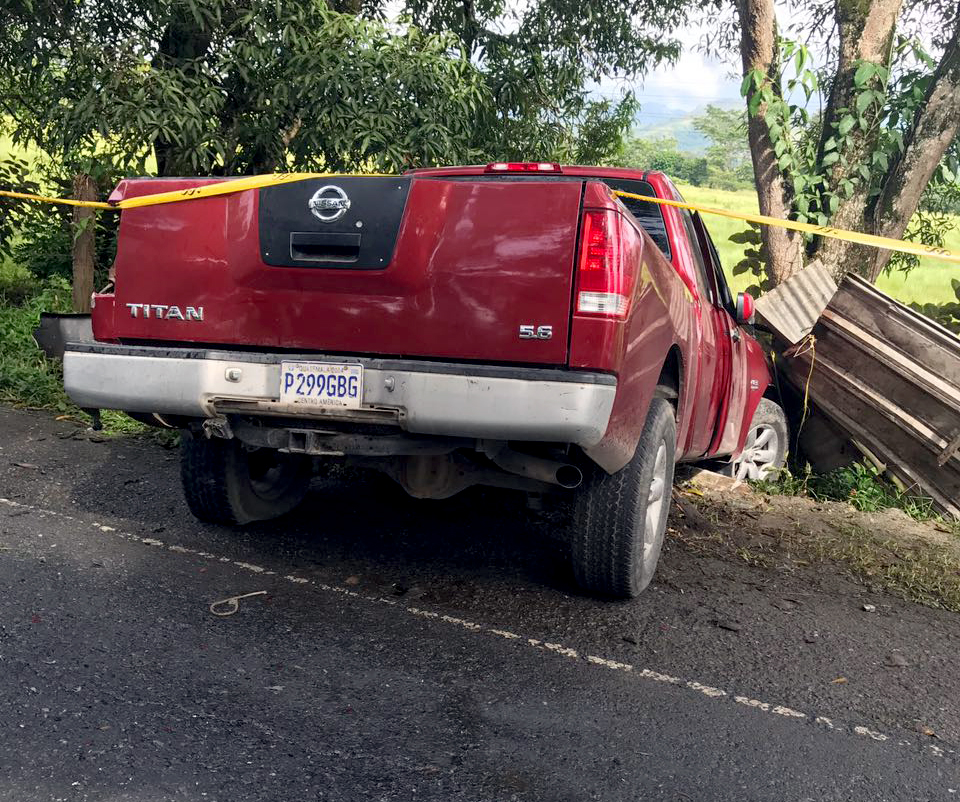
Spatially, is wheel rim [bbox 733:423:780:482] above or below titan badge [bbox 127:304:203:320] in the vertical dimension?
below

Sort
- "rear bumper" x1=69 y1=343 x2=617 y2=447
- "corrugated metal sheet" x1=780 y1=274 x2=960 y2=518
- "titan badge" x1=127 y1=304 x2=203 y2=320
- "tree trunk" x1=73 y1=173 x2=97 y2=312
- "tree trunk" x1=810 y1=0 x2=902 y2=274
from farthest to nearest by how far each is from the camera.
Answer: "tree trunk" x1=810 y1=0 x2=902 y2=274 → "tree trunk" x1=73 y1=173 x2=97 y2=312 → "corrugated metal sheet" x1=780 y1=274 x2=960 y2=518 → "titan badge" x1=127 y1=304 x2=203 y2=320 → "rear bumper" x1=69 y1=343 x2=617 y2=447

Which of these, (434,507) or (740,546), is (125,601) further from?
(740,546)

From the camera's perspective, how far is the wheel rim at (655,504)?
4.42 metres

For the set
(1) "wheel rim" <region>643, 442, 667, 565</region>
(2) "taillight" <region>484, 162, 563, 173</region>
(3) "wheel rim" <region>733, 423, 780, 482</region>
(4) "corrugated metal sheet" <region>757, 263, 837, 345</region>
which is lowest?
(3) "wheel rim" <region>733, 423, 780, 482</region>

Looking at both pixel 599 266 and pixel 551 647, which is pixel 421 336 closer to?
pixel 599 266

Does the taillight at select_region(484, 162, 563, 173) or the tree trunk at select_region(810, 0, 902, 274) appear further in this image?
the tree trunk at select_region(810, 0, 902, 274)

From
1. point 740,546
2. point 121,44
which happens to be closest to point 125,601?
point 740,546

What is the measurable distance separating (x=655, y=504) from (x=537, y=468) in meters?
0.66

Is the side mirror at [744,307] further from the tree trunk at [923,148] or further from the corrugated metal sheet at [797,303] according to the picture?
the tree trunk at [923,148]

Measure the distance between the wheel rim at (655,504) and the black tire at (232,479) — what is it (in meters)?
1.78

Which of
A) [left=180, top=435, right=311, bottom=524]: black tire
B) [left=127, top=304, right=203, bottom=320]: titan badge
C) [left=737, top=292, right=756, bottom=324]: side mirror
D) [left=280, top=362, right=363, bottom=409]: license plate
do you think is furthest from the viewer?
[left=737, top=292, right=756, bottom=324]: side mirror

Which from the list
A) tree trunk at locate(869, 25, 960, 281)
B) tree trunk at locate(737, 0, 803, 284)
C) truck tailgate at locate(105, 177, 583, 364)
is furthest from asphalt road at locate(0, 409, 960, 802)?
tree trunk at locate(869, 25, 960, 281)

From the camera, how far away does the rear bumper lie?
3504 mm

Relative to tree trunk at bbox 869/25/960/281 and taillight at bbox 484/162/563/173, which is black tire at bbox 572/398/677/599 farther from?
tree trunk at bbox 869/25/960/281
